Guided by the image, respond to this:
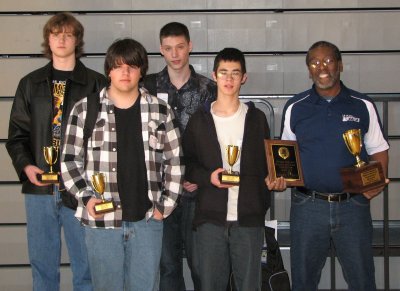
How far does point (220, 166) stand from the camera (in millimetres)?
3609

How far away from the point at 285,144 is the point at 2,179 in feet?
9.28

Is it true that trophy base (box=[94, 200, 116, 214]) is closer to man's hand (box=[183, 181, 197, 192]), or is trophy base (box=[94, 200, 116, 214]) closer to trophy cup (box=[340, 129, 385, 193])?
man's hand (box=[183, 181, 197, 192])

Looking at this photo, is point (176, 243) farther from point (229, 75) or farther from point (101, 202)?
point (229, 75)

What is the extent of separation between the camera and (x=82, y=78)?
156 inches

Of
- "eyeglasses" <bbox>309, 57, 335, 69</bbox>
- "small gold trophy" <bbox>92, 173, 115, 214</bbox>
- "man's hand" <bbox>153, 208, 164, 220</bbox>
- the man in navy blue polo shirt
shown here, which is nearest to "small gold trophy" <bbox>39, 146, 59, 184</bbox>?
"small gold trophy" <bbox>92, 173, 115, 214</bbox>

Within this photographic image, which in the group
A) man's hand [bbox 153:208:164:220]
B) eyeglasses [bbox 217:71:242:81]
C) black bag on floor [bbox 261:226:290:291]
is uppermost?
eyeglasses [bbox 217:71:242:81]

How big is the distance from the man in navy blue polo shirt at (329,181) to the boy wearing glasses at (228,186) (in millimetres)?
251

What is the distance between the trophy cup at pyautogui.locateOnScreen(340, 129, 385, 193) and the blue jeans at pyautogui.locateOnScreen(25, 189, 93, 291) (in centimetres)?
161

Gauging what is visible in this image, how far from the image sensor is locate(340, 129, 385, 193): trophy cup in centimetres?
350

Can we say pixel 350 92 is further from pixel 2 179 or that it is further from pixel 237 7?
pixel 2 179

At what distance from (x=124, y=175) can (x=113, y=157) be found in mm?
114

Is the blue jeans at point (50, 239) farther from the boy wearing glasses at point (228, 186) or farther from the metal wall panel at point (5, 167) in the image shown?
the metal wall panel at point (5, 167)

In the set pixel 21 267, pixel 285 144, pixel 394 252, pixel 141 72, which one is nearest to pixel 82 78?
pixel 141 72

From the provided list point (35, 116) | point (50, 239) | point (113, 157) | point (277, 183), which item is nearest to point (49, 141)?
point (35, 116)
